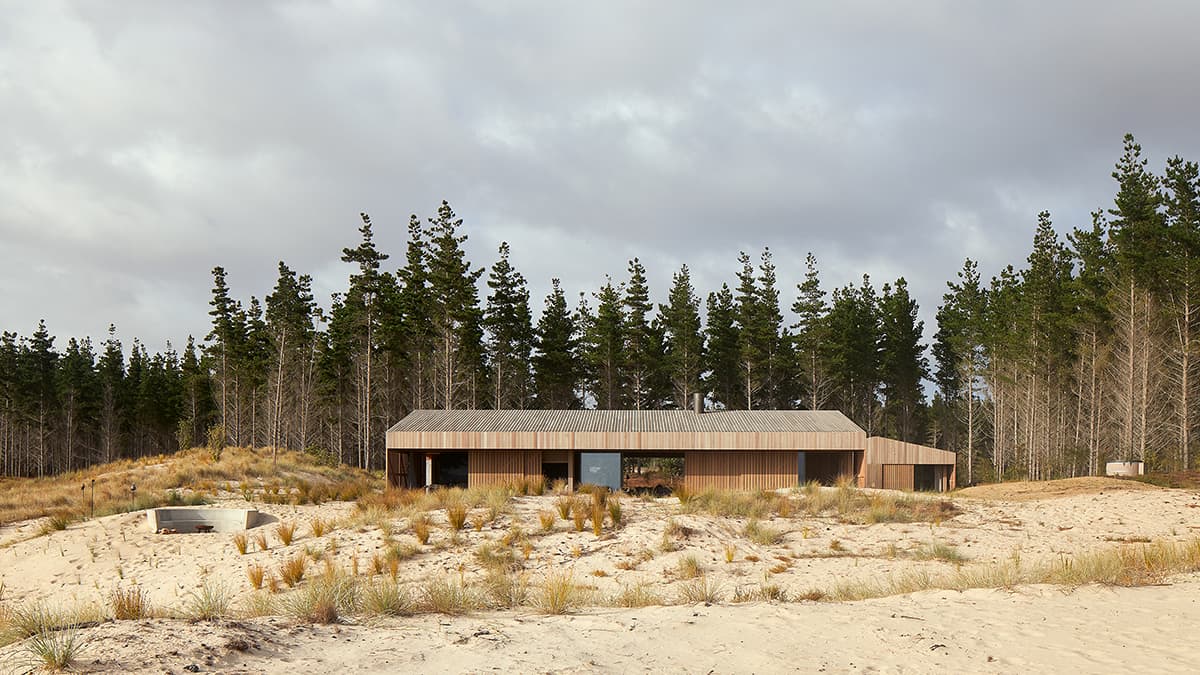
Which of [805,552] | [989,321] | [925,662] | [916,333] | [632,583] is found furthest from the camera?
[916,333]

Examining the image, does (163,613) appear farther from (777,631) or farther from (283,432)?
(283,432)

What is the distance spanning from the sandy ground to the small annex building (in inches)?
435

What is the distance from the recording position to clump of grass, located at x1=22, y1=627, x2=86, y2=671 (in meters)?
6.20

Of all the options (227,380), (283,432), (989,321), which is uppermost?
(989,321)

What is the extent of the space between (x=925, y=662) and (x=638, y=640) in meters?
2.85

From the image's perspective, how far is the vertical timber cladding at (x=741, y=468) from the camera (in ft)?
107

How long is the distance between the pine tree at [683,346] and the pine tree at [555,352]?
272 inches

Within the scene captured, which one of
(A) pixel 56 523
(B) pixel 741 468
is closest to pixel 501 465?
(B) pixel 741 468

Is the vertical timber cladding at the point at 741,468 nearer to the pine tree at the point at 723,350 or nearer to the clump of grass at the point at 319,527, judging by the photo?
the clump of grass at the point at 319,527

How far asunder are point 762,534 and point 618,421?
15.6 meters

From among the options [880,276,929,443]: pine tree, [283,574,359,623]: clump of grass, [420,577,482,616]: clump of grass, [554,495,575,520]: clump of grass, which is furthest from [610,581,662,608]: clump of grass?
[880,276,929,443]: pine tree

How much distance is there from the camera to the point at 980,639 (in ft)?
28.4

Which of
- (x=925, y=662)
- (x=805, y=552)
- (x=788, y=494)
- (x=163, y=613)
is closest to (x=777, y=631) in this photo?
(x=925, y=662)

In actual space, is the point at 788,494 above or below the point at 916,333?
below
